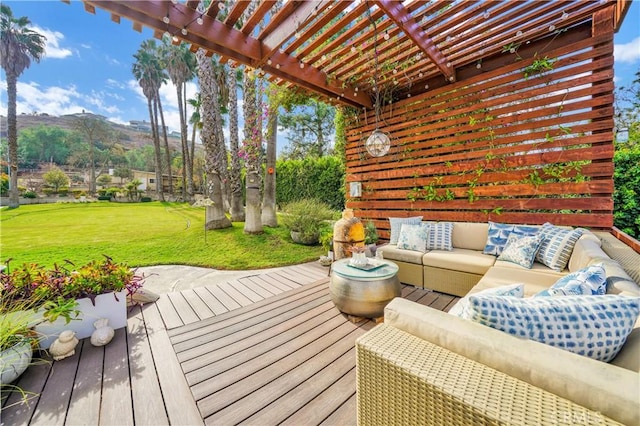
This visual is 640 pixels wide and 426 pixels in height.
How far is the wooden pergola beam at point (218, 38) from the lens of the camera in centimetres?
227

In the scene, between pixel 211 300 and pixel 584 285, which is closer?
pixel 584 285

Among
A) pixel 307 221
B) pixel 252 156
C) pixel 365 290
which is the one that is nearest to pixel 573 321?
pixel 365 290

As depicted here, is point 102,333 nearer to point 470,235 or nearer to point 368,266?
point 368,266

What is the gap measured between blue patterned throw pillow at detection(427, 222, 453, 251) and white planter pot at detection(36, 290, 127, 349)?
11.9 ft

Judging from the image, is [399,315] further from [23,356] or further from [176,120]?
[176,120]

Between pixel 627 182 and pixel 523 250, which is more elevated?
pixel 627 182

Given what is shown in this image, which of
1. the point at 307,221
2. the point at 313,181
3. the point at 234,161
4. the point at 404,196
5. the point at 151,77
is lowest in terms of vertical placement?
the point at 307,221

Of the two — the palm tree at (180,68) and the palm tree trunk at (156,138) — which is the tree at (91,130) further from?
the palm tree at (180,68)

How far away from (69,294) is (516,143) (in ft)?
17.9

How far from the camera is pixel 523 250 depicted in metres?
2.64

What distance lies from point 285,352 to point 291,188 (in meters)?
8.46

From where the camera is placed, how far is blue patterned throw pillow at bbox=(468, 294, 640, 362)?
0.87m

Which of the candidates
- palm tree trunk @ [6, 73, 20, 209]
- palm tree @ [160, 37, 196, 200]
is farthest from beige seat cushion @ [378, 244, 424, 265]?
palm tree @ [160, 37, 196, 200]

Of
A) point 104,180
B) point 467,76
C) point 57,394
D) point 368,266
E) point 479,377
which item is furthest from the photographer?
point 104,180
